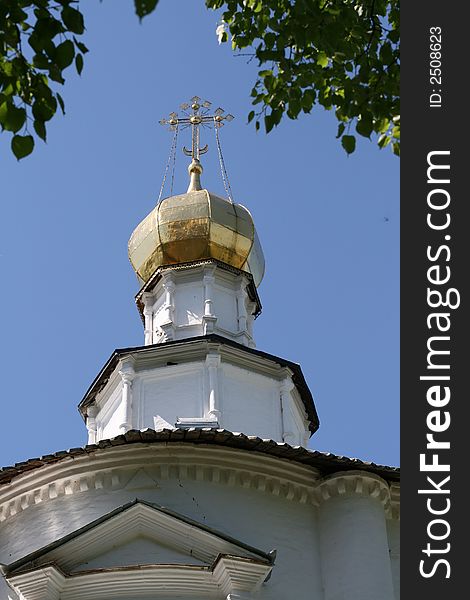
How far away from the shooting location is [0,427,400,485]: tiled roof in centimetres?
1081

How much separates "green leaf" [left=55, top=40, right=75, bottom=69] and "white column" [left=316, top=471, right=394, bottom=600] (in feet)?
20.0

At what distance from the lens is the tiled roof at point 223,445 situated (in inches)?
426

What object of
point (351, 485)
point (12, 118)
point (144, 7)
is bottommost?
point (351, 485)

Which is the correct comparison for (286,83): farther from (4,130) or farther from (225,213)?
(225,213)

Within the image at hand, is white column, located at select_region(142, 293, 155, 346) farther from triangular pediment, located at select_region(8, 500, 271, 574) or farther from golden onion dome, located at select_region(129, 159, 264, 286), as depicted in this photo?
triangular pediment, located at select_region(8, 500, 271, 574)

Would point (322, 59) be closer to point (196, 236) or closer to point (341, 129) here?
point (341, 129)

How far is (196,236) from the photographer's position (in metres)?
16.0

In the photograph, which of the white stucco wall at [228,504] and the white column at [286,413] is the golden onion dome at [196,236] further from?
the white stucco wall at [228,504]

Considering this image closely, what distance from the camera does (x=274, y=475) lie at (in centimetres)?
1103

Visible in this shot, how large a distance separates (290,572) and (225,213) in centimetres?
682

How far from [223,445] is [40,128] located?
17.6 ft

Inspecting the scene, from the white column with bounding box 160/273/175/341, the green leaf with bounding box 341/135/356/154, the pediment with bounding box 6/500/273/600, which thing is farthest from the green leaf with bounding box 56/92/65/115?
the white column with bounding box 160/273/175/341

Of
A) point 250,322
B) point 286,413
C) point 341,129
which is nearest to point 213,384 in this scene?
point 286,413

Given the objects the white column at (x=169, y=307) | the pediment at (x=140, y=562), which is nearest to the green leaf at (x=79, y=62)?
the pediment at (x=140, y=562)
